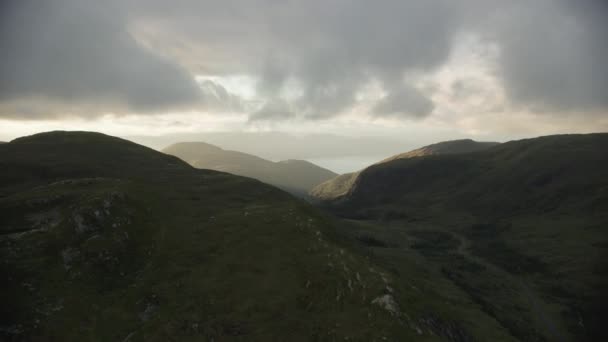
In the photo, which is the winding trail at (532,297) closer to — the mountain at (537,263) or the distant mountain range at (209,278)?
the mountain at (537,263)

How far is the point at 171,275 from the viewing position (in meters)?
50.3

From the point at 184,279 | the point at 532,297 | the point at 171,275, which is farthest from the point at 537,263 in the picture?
the point at 171,275

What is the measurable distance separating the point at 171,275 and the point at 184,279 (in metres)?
2.38

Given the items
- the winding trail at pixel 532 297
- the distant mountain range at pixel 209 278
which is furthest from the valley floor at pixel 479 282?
the distant mountain range at pixel 209 278

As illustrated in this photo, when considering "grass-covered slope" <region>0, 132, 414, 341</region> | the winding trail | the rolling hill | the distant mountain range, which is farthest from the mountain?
"grass-covered slope" <region>0, 132, 414, 341</region>

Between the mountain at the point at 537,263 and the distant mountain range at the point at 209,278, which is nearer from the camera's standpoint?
the distant mountain range at the point at 209,278

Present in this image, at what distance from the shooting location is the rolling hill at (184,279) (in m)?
39.0

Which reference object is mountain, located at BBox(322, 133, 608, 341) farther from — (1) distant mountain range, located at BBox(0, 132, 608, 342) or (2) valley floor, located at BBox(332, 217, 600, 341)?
(1) distant mountain range, located at BBox(0, 132, 608, 342)

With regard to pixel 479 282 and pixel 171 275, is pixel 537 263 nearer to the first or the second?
pixel 479 282

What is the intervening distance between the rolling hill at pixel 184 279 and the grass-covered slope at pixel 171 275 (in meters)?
0.17

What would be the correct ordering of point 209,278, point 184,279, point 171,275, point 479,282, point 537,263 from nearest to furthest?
point 184,279 < point 209,278 < point 171,275 < point 479,282 < point 537,263

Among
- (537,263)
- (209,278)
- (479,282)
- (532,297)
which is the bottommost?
(532,297)

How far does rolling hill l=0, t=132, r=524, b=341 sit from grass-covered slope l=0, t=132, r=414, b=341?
0.17 m

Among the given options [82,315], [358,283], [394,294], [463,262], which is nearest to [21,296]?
[82,315]
